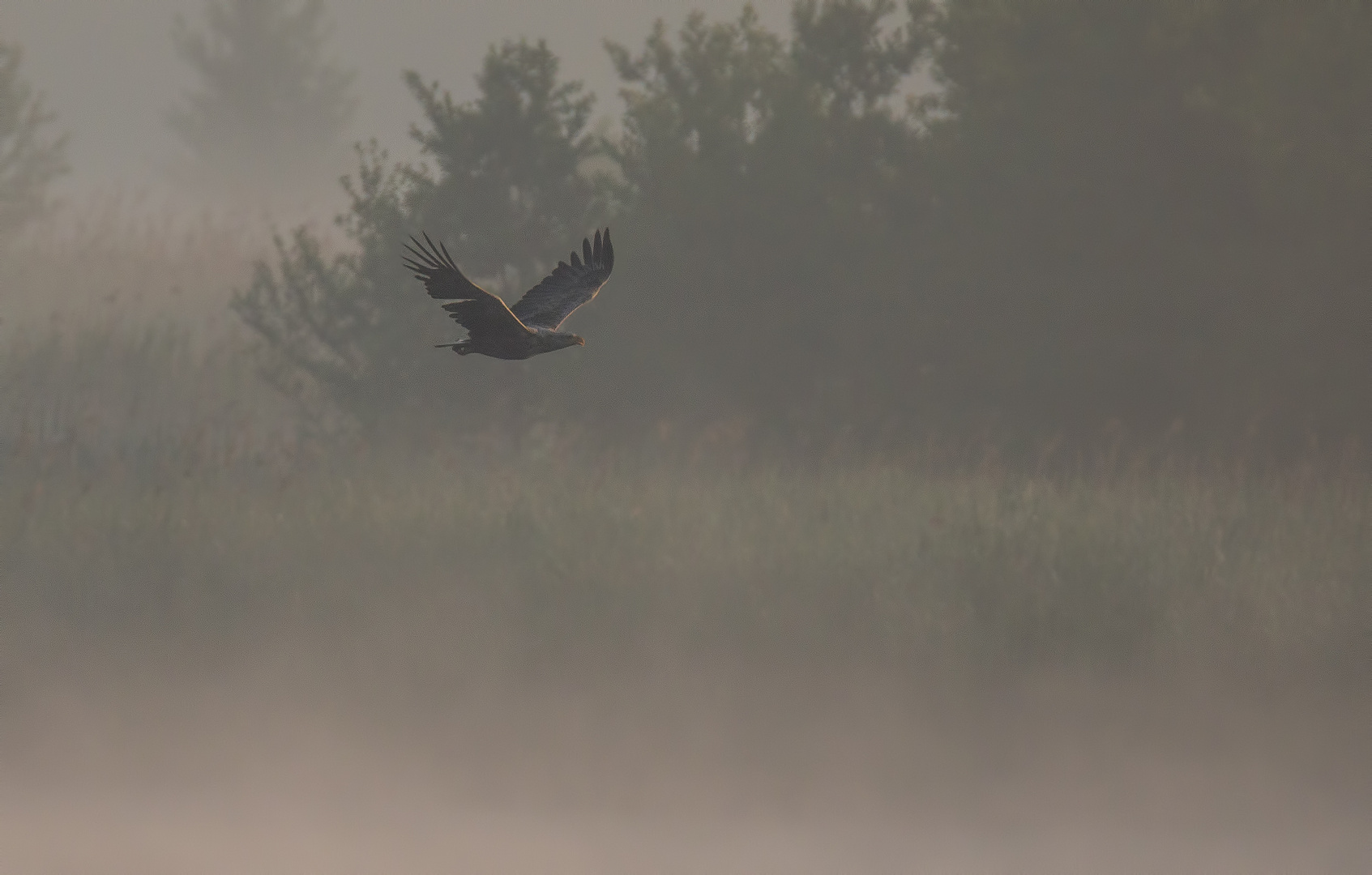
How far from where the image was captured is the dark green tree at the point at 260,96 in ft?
179

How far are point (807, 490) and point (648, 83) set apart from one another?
706 centimetres

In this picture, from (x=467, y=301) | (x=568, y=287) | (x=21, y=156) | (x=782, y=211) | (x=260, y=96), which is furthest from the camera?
(x=260, y=96)

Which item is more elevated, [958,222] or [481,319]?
[958,222]

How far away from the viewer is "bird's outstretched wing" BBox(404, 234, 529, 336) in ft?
17.5

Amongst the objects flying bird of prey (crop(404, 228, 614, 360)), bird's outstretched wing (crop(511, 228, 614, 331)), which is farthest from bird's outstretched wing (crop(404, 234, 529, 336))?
bird's outstretched wing (crop(511, 228, 614, 331))

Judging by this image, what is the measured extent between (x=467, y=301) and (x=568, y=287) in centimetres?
146

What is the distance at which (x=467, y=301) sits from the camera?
5.42 metres

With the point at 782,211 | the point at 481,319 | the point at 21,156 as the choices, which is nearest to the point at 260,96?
the point at 21,156

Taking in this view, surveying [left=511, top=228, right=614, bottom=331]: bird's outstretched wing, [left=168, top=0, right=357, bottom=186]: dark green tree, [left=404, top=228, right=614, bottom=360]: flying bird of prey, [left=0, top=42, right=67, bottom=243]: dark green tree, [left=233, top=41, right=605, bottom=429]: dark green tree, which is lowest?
[left=404, top=228, right=614, bottom=360]: flying bird of prey

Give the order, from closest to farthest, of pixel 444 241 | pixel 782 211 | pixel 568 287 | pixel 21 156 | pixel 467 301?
pixel 467 301 < pixel 568 287 < pixel 444 241 < pixel 782 211 < pixel 21 156

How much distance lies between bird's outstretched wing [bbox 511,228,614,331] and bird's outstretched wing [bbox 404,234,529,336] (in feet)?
2.98

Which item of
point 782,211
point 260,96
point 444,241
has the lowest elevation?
point 444,241

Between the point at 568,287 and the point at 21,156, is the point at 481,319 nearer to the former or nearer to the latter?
the point at 568,287

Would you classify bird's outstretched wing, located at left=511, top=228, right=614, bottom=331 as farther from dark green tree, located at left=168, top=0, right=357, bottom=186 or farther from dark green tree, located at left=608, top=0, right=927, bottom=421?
dark green tree, located at left=168, top=0, right=357, bottom=186
